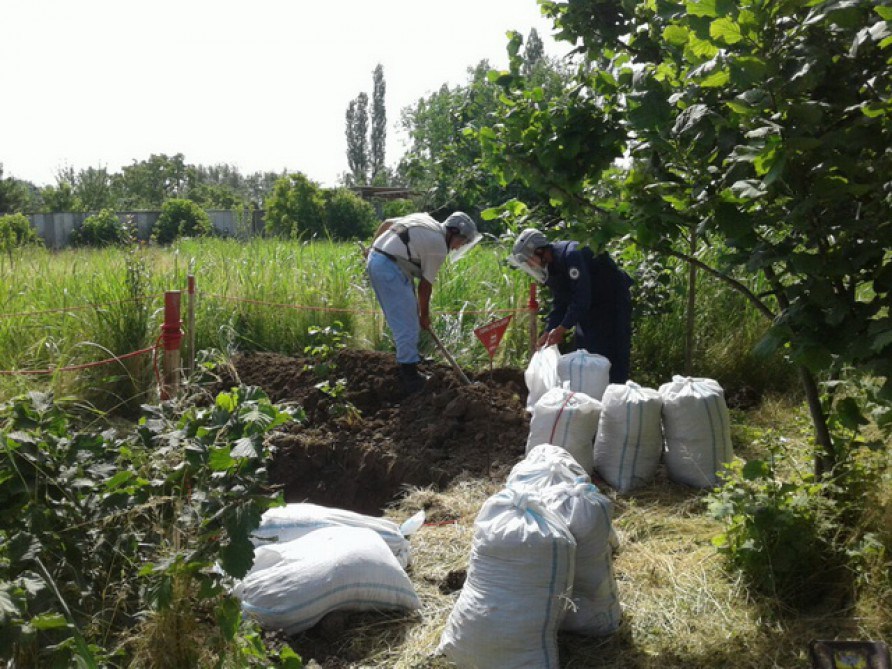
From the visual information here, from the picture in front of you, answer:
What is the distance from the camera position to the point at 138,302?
6.15 meters

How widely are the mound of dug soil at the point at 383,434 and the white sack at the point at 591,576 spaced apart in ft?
6.12

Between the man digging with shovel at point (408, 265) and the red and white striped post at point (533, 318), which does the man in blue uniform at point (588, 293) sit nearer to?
the man digging with shovel at point (408, 265)

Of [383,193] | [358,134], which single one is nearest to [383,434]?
[383,193]

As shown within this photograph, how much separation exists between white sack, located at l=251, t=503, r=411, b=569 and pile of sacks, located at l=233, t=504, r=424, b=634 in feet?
0.08

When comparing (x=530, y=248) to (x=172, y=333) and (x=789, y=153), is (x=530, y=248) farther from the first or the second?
(x=789, y=153)

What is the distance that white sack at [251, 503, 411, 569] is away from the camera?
321 centimetres

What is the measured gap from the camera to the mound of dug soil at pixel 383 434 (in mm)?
4895

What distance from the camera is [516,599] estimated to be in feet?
8.18

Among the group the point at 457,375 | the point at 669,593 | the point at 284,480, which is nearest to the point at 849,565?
the point at 669,593

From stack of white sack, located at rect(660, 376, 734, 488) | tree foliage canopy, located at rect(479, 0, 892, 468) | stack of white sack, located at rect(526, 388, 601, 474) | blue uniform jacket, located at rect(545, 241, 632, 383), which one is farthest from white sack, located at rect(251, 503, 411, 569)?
blue uniform jacket, located at rect(545, 241, 632, 383)

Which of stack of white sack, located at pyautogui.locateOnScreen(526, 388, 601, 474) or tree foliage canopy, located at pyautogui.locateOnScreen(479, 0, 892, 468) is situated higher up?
tree foliage canopy, located at pyautogui.locateOnScreen(479, 0, 892, 468)

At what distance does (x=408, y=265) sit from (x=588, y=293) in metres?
1.60

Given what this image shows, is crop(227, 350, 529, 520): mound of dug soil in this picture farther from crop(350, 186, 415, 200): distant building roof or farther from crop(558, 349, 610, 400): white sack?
crop(350, 186, 415, 200): distant building roof

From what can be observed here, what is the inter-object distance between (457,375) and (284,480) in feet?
5.96
